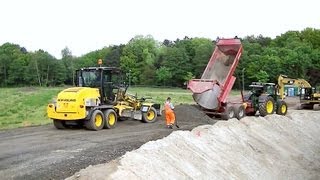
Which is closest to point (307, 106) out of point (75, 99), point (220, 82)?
point (220, 82)

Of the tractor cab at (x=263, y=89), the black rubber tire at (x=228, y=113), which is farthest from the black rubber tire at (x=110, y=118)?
the tractor cab at (x=263, y=89)

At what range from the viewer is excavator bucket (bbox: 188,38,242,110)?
22203 millimetres

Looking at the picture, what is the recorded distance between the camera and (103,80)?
1923cm

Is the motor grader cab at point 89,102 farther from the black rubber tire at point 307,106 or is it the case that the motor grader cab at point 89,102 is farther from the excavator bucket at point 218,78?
the black rubber tire at point 307,106

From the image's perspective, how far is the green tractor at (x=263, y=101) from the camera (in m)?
24.8

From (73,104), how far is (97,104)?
1.19 meters

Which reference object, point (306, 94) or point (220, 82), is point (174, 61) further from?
point (220, 82)

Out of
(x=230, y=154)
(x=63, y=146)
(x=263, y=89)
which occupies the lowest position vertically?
(x=230, y=154)

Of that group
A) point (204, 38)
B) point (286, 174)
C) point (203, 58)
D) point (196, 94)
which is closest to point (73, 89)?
point (196, 94)

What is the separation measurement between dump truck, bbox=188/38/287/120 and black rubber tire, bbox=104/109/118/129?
4989mm

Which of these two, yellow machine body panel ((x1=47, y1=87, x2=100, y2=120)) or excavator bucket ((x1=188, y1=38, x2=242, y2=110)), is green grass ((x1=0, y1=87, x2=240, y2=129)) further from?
excavator bucket ((x1=188, y1=38, x2=242, y2=110))

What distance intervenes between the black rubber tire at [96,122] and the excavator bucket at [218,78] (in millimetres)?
5719

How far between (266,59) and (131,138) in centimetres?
6552

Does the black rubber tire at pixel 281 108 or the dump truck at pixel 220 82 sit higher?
the dump truck at pixel 220 82
